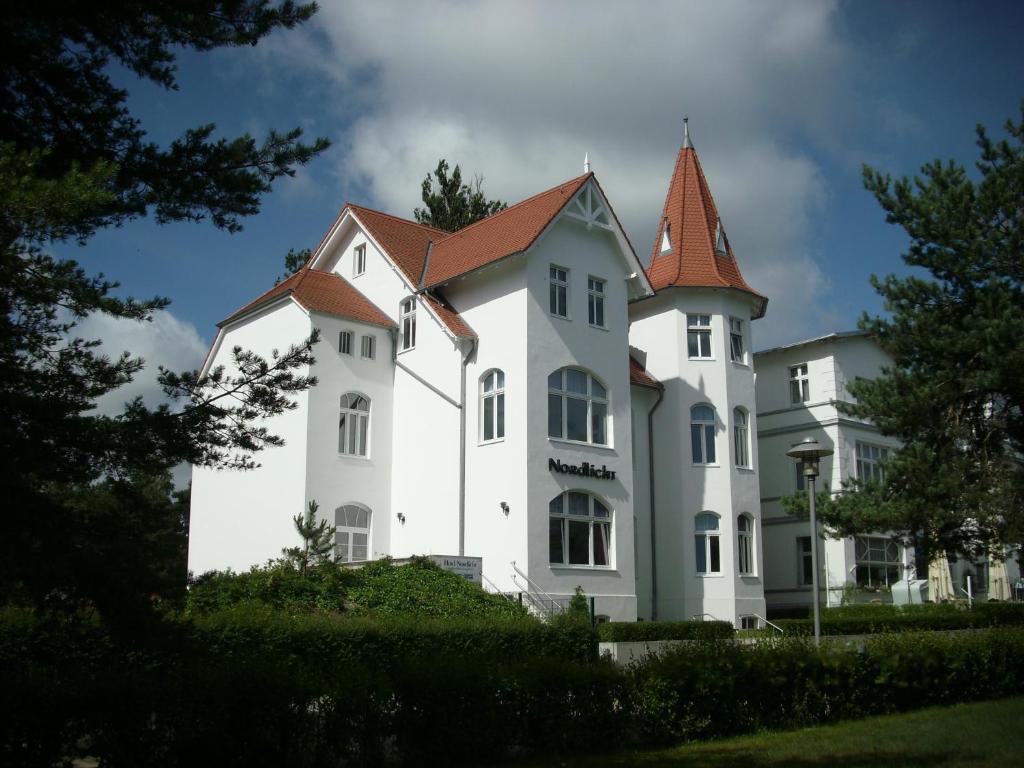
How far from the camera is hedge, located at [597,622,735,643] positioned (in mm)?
21281

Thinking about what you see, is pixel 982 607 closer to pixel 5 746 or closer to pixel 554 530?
pixel 554 530

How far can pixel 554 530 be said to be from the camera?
25234 millimetres

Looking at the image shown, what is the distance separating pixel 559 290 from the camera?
27.1m

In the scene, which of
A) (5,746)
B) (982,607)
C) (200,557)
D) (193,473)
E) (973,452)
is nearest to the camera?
(5,746)

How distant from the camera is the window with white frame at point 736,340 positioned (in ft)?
102

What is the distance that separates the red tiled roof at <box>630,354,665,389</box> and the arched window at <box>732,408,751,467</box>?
245 cm

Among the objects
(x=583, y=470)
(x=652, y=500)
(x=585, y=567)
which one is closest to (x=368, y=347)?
(x=583, y=470)

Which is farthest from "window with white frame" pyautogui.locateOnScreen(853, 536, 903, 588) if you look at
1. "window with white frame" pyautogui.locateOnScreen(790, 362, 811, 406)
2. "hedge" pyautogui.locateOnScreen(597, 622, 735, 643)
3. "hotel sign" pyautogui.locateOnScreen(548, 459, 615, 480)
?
"hedge" pyautogui.locateOnScreen(597, 622, 735, 643)

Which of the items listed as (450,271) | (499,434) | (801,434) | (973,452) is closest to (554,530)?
(499,434)

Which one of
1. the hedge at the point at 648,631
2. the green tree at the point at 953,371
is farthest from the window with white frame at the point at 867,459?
the hedge at the point at 648,631

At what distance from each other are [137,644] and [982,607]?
2425 centimetres

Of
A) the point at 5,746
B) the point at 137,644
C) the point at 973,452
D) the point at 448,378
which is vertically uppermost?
the point at 448,378

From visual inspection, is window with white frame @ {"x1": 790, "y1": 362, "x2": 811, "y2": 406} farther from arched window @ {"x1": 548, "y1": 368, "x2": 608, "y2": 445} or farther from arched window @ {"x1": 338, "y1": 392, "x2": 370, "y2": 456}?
arched window @ {"x1": 338, "y1": 392, "x2": 370, "y2": 456}

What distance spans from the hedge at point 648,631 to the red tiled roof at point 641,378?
882cm
